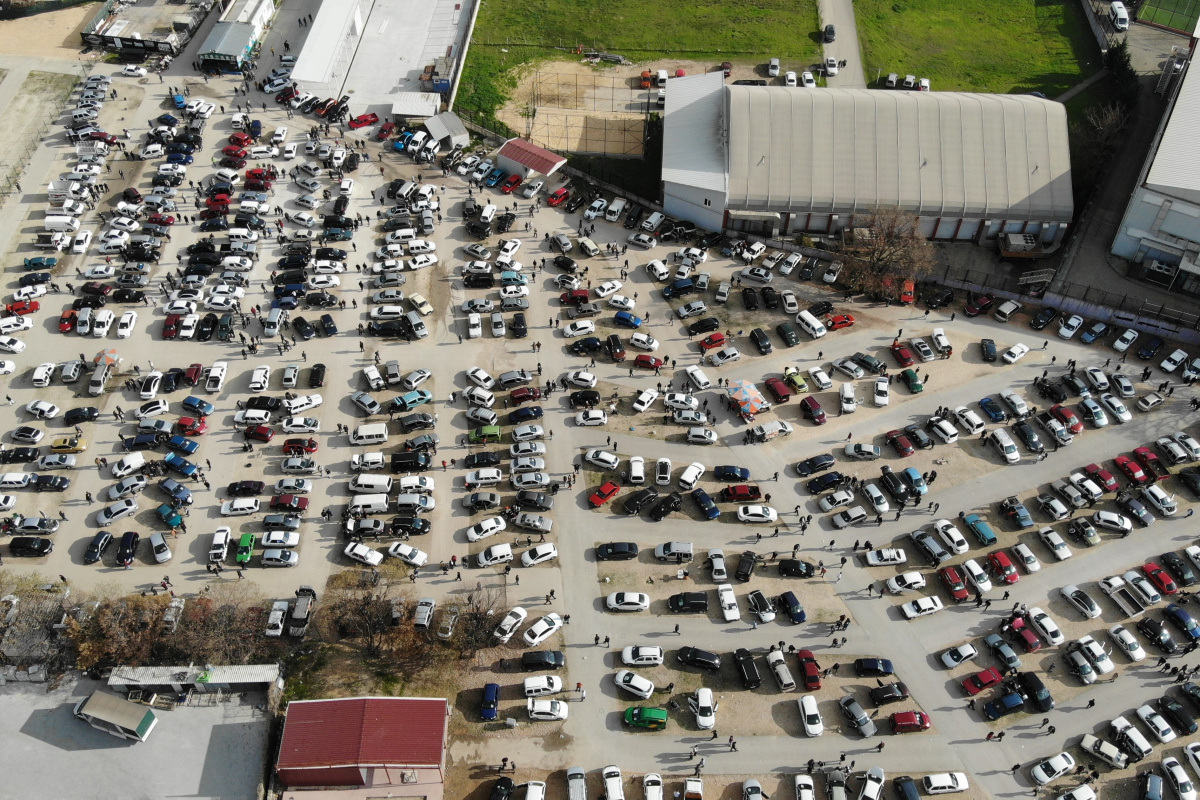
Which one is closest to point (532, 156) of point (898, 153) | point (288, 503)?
point (898, 153)

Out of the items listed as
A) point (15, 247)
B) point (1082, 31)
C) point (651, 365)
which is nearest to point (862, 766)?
point (651, 365)

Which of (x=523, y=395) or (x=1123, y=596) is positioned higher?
(x=523, y=395)

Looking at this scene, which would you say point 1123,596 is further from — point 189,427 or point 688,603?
point 189,427

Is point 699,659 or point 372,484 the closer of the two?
point 699,659

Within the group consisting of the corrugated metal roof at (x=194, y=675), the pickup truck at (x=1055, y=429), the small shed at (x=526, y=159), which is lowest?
the corrugated metal roof at (x=194, y=675)

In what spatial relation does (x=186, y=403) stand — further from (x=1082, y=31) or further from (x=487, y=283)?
(x=1082, y=31)

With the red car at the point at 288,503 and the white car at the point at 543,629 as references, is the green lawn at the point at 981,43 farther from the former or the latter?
the red car at the point at 288,503

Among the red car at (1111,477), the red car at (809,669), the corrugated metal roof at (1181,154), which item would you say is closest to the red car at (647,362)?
the red car at (809,669)
